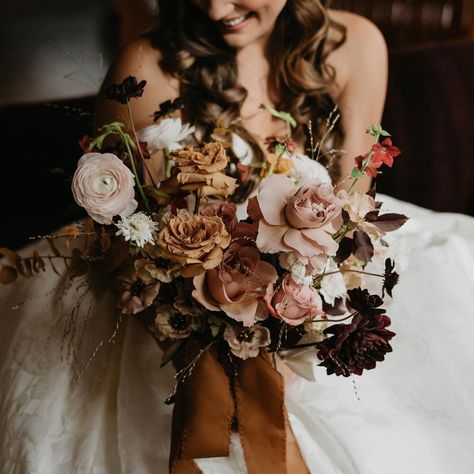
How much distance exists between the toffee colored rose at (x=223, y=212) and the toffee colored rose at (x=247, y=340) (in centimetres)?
13

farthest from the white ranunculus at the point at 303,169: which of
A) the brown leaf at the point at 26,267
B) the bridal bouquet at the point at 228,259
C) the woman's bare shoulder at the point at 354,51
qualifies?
the woman's bare shoulder at the point at 354,51

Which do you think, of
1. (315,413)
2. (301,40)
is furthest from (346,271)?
(301,40)

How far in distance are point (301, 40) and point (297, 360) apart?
918 mm

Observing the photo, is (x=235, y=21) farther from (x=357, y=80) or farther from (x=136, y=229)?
(x=136, y=229)

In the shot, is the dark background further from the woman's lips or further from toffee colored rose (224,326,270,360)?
toffee colored rose (224,326,270,360)

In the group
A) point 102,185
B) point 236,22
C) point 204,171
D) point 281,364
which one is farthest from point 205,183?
point 236,22

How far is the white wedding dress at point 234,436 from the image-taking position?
2.92 feet

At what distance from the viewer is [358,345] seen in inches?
28.1

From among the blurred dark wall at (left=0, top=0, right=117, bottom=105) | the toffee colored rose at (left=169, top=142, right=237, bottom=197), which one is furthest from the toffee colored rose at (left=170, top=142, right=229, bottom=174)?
the blurred dark wall at (left=0, top=0, right=117, bottom=105)

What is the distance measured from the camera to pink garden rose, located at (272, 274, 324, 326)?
2.30ft

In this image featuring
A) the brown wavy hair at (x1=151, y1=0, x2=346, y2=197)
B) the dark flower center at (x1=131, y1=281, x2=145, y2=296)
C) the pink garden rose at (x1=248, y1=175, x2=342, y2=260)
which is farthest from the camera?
the brown wavy hair at (x1=151, y1=0, x2=346, y2=197)

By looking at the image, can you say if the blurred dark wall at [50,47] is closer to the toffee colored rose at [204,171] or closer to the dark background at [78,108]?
the dark background at [78,108]

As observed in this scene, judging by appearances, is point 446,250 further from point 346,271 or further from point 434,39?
point 434,39

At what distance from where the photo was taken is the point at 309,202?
66 cm
